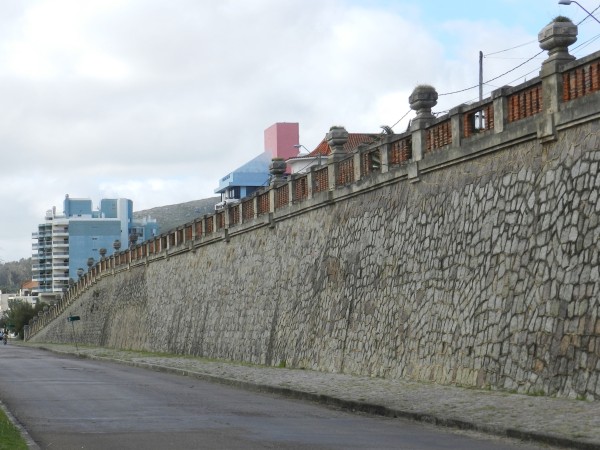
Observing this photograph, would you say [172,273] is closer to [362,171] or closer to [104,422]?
[362,171]

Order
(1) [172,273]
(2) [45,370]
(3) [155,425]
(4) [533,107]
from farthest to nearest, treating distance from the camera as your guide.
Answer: (1) [172,273], (2) [45,370], (4) [533,107], (3) [155,425]

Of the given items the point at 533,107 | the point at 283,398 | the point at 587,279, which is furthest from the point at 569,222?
the point at 283,398

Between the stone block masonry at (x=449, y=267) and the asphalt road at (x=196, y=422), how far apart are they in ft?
10.7

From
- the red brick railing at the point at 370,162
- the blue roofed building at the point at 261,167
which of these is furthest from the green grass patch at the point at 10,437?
the blue roofed building at the point at 261,167

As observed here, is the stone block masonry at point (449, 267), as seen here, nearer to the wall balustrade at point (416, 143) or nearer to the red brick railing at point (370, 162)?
the wall balustrade at point (416, 143)

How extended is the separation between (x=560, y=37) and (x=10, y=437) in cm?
1107

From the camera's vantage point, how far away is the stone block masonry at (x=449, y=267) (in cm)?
1795

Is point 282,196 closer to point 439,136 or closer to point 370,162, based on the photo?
point 370,162

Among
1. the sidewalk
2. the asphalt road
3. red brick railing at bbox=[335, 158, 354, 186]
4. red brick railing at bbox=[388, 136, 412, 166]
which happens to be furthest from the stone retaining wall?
the asphalt road

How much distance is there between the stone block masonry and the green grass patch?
8376 mm

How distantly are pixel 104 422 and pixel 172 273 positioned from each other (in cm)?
3615

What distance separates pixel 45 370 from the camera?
115 ft

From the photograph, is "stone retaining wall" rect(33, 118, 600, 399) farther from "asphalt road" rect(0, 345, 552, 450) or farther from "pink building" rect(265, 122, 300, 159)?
"pink building" rect(265, 122, 300, 159)

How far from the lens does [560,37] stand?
18.7m
